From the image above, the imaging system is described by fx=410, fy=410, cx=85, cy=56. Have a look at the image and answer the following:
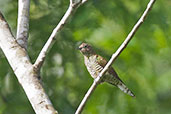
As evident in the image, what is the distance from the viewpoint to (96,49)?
4852mm

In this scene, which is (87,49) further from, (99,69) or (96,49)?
(96,49)

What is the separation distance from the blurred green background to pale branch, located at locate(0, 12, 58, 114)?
1695 mm

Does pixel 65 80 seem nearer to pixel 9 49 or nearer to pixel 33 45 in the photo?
pixel 33 45

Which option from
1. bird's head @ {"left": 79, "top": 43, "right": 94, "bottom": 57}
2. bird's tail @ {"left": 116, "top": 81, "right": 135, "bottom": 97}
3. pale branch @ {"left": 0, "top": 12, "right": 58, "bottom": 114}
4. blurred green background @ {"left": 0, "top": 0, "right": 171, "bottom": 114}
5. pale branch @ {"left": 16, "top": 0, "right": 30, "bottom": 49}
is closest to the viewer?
pale branch @ {"left": 0, "top": 12, "right": 58, "bottom": 114}

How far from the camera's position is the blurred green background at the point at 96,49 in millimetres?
4789

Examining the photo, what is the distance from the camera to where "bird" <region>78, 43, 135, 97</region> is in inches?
167

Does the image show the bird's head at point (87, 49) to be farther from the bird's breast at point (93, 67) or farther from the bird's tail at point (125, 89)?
the bird's tail at point (125, 89)

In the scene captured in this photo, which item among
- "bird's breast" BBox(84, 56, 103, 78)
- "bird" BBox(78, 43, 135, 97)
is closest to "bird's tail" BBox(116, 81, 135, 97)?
"bird" BBox(78, 43, 135, 97)

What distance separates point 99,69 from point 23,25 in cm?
128

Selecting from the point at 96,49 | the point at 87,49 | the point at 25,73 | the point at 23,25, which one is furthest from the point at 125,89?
the point at 25,73

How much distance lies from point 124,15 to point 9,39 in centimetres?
216

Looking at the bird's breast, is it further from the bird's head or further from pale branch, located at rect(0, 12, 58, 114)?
pale branch, located at rect(0, 12, 58, 114)

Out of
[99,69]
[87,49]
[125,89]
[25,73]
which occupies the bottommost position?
[125,89]

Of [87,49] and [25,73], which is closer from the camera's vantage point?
[25,73]
